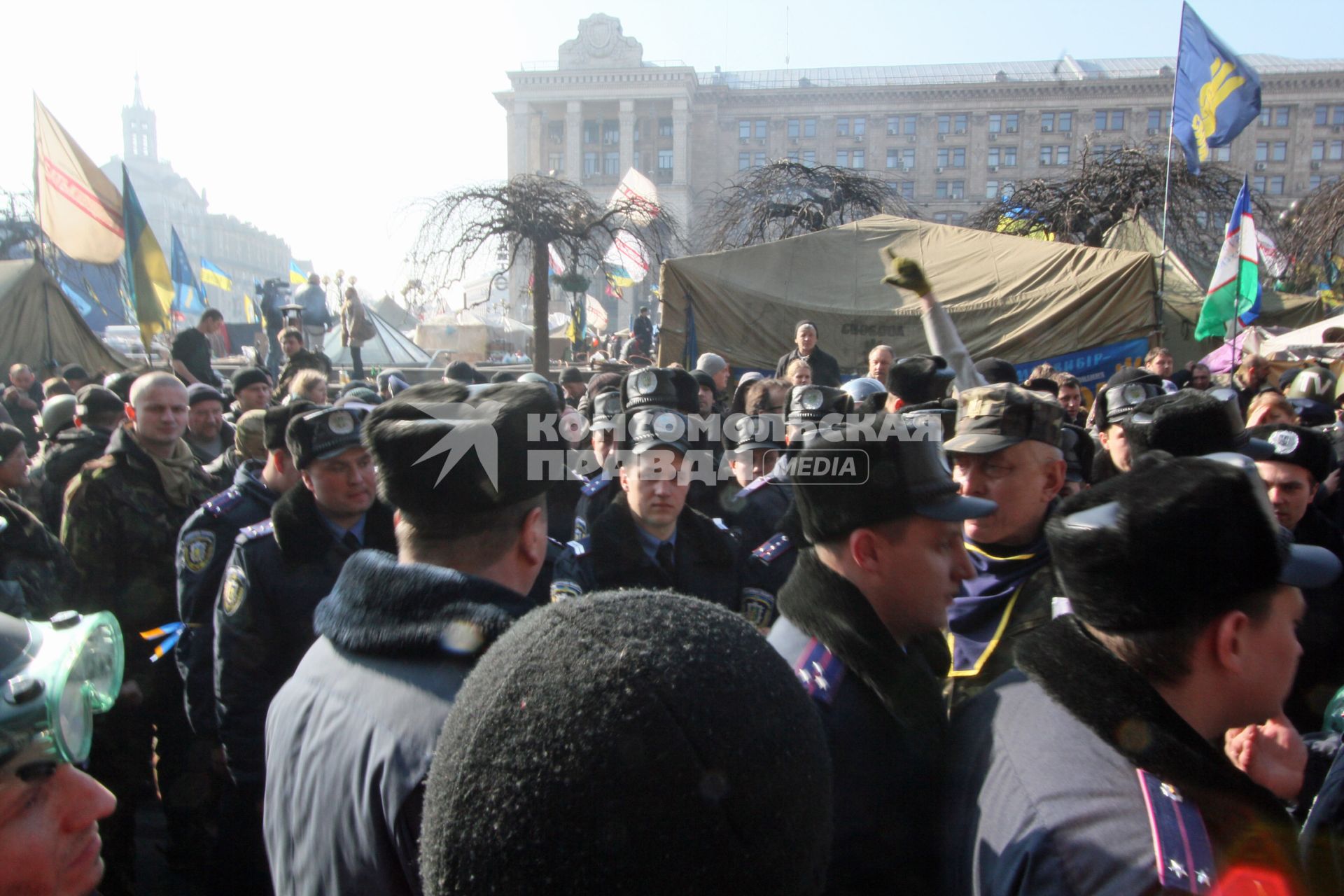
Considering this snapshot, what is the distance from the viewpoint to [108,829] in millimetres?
3229

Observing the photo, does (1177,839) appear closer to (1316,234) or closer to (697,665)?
(697,665)

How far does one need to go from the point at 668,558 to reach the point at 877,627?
1.72 metres

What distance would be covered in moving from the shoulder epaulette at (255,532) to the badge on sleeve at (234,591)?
10 centimetres

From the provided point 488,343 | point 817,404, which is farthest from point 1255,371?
point 488,343

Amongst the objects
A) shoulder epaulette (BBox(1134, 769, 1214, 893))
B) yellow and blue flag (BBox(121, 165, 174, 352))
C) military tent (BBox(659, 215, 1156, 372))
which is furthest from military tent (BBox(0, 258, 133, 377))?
shoulder epaulette (BBox(1134, 769, 1214, 893))

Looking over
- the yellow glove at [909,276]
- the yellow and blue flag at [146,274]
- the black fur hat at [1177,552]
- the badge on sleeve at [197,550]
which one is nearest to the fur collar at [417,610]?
the black fur hat at [1177,552]

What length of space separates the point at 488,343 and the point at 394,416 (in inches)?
1064

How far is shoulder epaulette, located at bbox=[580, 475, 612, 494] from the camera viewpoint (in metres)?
4.09

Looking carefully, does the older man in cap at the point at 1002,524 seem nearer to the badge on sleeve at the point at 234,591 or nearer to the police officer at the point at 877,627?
the police officer at the point at 877,627

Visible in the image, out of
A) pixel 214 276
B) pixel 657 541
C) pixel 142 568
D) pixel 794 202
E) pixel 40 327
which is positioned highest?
pixel 214 276

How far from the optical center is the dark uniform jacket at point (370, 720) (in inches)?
51.0

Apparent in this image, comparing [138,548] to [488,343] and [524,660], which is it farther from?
[488,343]

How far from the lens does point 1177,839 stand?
116cm

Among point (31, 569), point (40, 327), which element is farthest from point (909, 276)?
point (40, 327)
